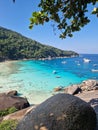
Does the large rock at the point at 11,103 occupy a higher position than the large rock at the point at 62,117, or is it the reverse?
the large rock at the point at 62,117

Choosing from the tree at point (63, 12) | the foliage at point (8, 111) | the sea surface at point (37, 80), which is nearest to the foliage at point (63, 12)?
the tree at point (63, 12)

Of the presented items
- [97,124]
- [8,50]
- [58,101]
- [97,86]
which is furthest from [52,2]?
[8,50]

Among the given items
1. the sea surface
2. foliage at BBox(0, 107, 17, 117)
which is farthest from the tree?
the sea surface

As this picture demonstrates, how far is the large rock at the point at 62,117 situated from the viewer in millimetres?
6816

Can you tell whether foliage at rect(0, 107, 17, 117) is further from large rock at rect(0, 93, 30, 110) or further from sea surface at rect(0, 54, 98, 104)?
sea surface at rect(0, 54, 98, 104)

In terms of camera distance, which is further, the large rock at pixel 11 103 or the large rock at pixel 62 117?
the large rock at pixel 11 103

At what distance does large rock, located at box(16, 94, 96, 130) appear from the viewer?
6.82 m

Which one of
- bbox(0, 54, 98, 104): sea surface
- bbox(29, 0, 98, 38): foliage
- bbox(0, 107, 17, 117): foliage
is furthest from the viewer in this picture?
bbox(0, 54, 98, 104): sea surface

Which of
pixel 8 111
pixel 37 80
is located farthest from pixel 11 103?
pixel 37 80

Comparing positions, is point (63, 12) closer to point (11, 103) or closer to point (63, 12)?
point (63, 12)

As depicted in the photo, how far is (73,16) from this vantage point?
5859 mm

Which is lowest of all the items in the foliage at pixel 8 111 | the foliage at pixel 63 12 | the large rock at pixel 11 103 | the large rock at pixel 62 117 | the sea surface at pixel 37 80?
the sea surface at pixel 37 80

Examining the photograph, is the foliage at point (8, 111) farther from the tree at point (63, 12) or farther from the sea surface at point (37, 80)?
the tree at point (63, 12)

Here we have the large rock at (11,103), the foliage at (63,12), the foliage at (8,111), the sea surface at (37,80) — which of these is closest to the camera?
the foliage at (63,12)
